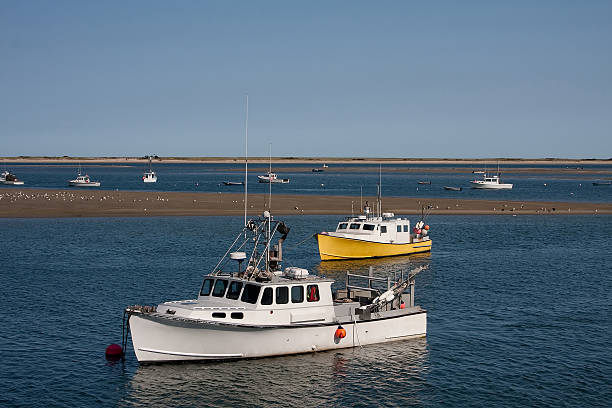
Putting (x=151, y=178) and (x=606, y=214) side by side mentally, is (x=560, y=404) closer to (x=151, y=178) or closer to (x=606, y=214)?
(x=606, y=214)

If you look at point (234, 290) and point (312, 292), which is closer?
point (234, 290)

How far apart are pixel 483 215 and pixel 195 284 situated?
57.4 meters

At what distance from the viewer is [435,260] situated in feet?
186

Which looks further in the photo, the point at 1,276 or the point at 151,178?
the point at 151,178

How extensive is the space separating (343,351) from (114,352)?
9352mm

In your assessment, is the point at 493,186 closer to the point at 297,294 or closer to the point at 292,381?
the point at 297,294

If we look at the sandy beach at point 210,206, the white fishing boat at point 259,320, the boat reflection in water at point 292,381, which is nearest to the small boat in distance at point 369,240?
the white fishing boat at point 259,320

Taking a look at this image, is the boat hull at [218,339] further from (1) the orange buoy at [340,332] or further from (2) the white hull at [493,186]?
(2) the white hull at [493,186]

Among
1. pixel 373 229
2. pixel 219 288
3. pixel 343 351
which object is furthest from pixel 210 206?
pixel 343 351

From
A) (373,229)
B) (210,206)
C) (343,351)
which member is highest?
(210,206)

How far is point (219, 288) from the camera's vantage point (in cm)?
2983

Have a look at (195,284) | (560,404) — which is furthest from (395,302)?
(195,284)

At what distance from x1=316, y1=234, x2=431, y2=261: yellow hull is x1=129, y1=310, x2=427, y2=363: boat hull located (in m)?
24.0

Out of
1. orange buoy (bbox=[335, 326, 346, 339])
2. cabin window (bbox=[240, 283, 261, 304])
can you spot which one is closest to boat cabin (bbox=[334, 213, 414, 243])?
orange buoy (bbox=[335, 326, 346, 339])
